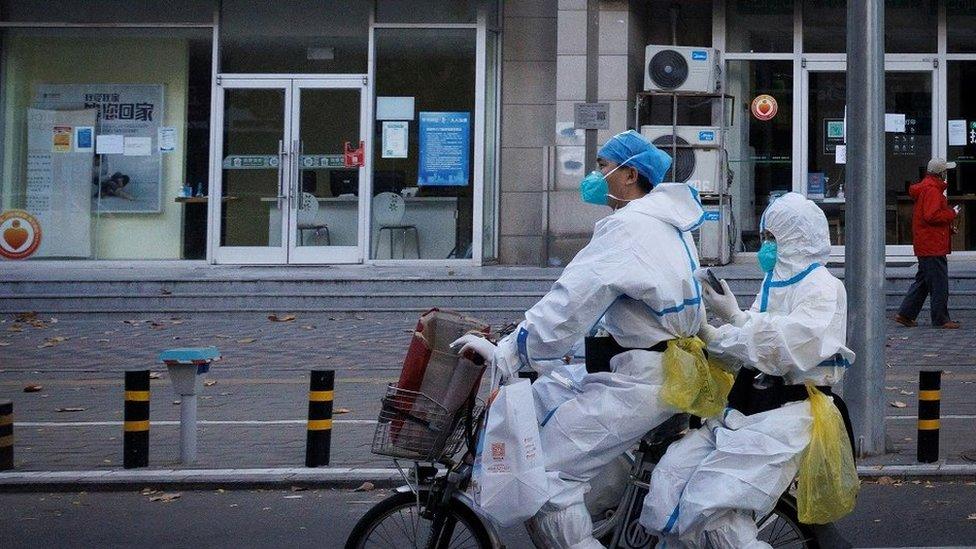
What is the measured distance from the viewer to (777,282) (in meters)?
5.07

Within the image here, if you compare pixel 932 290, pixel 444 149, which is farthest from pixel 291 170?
pixel 932 290

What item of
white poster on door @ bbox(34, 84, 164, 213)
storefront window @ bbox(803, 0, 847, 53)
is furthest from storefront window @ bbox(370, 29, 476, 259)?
storefront window @ bbox(803, 0, 847, 53)

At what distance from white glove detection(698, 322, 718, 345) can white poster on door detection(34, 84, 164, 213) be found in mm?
15104

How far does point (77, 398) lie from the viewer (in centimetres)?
1117

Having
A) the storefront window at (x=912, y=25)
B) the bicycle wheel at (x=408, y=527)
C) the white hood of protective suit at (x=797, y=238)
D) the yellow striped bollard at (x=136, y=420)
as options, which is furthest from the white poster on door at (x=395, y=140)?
the bicycle wheel at (x=408, y=527)

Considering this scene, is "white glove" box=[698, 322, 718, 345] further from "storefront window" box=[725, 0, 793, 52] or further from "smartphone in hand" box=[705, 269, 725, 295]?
"storefront window" box=[725, 0, 793, 52]

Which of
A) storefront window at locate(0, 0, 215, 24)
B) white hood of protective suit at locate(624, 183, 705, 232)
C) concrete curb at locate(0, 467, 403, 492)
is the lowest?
concrete curb at locate(0, 467, 403, 492)

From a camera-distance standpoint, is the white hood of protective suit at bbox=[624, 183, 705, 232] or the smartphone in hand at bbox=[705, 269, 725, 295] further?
the smartphone in hand at bbox=[705, 269, 725, 295]

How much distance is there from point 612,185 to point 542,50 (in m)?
14.1

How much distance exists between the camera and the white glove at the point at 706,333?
195 inches

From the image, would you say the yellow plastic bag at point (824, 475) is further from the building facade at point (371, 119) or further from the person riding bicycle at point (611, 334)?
the building facade at point (371, 119)

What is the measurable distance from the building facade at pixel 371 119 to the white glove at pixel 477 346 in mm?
13809

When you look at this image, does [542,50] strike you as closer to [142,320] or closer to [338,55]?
[338,55]

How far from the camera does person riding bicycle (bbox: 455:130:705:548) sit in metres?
4.61
